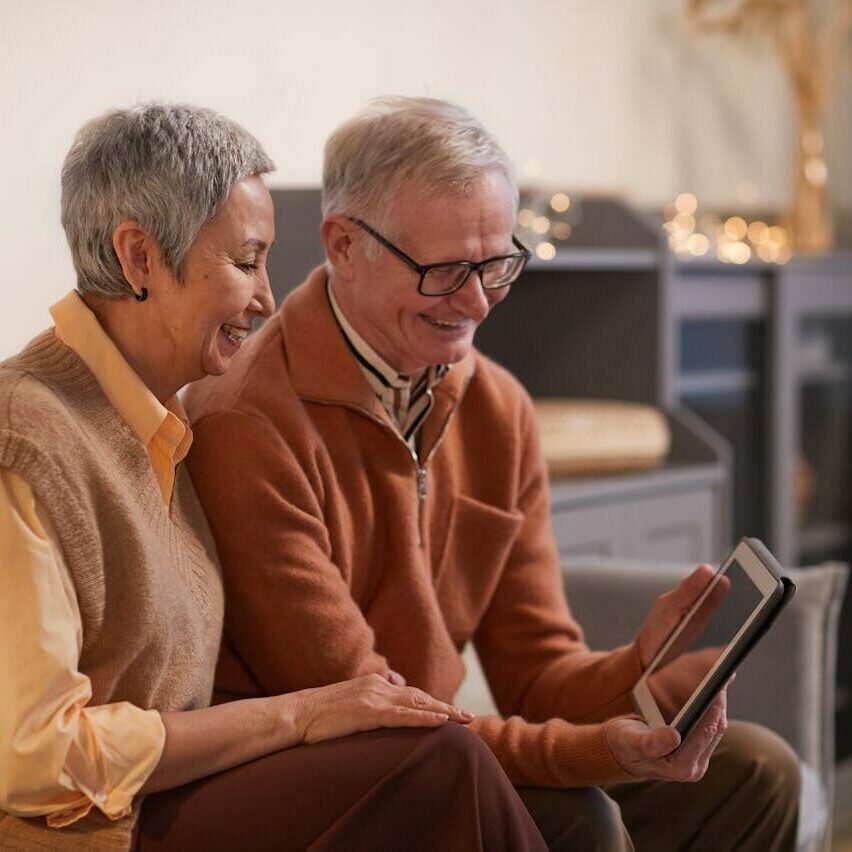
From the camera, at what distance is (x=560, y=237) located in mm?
2855

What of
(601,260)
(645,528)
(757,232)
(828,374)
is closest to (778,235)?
(757,232)

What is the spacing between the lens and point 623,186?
328 centimetres

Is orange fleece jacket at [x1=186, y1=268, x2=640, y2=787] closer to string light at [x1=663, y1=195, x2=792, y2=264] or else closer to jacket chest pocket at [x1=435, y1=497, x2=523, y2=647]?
jacket chest pocket at [x1=435, y1=497, x2=523, y2=647]

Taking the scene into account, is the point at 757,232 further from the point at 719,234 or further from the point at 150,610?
the point at 150,610

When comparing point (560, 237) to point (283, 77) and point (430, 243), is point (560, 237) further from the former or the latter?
point (430, 243)

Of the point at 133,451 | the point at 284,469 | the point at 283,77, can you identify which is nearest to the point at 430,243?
the point at 284,469

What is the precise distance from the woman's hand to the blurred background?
0.55m

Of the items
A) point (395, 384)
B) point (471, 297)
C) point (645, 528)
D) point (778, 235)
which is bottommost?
point (645, 528)

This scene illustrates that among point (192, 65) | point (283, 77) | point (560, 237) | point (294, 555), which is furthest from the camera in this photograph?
point (560, 237)

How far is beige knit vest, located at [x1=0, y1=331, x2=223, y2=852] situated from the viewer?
3.65 ft

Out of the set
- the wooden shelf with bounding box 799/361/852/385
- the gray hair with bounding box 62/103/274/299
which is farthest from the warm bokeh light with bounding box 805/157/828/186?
the gray hair with bounding box 62/103/274/299

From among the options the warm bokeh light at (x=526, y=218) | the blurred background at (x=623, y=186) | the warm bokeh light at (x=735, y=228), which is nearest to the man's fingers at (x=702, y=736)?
the blurred background at (x=623, y=186)

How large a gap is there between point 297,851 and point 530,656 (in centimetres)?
53

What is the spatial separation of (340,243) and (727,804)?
0.74 meters
